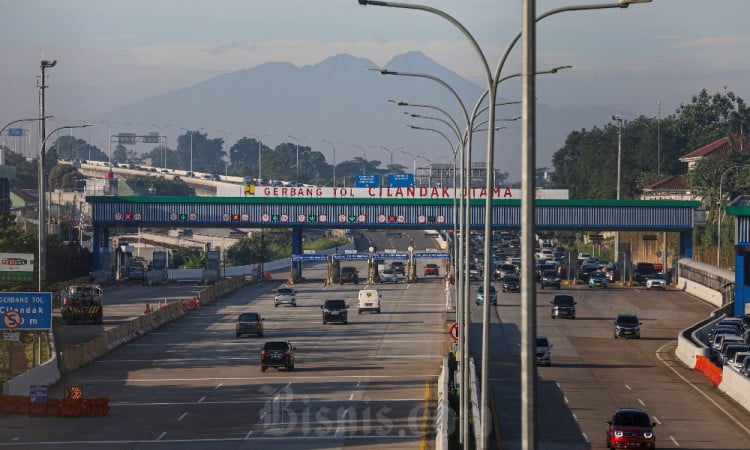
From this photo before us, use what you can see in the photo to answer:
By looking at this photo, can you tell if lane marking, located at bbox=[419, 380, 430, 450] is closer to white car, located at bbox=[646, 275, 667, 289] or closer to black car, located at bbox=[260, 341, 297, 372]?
black car, located at bbox=[260, 341, 297, 372]

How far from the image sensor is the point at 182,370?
62188mm

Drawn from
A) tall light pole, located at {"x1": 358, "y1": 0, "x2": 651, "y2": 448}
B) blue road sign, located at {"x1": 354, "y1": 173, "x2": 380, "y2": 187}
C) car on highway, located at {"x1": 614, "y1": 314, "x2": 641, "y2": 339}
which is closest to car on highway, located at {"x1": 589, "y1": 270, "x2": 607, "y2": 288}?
blue road sign, located at {"x1": 354, "y1": 173, "x2": 380, "y2": 187}

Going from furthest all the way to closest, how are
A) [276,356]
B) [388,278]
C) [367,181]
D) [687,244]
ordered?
[367,181], [388,278], [687,244], [276,356]

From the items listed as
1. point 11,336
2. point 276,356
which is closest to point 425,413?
point 276,356

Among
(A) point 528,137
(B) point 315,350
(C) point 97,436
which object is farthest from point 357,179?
(A) point 528,137

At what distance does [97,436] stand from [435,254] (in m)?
83.8

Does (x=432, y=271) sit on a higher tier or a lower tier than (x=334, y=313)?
higher

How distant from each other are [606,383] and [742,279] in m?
32.6

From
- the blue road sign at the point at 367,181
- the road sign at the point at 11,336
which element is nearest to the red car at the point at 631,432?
the road sign at the point at 11,336

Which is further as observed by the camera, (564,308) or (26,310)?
(564,308)

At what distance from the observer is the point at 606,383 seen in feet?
192

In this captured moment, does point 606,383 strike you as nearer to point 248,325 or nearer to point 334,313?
point 248,325

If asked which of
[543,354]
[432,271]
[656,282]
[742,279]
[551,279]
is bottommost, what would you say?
[543,354]

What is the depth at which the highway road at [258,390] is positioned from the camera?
43.2m
